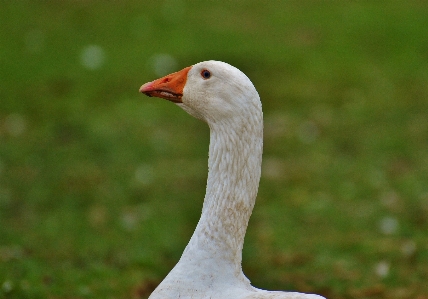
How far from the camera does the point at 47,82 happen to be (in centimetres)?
1344

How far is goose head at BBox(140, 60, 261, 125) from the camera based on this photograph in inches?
168

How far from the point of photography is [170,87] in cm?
454

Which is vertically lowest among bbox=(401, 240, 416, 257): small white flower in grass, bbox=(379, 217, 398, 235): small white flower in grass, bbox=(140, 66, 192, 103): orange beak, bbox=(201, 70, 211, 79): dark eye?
bbox=(401, 240, 416, 257): small white flower in grass

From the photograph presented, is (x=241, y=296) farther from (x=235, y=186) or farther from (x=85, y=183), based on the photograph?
(x=85, y=183)

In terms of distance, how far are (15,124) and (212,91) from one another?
7.97m

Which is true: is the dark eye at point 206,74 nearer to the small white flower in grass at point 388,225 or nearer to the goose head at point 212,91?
the goose head at point 212,91

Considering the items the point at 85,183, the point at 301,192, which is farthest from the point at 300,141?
the point at 85,183

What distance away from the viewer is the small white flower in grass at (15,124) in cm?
1150

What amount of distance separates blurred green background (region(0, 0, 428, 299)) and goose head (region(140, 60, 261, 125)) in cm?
255

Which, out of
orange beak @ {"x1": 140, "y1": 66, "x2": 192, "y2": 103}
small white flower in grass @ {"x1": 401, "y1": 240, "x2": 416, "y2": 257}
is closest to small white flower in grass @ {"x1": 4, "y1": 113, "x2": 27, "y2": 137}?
small white flower in grass @ {"x1": 401, "y1": 240, "x2": 416, "y2": 257}

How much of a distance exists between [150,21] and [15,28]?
8.44ft

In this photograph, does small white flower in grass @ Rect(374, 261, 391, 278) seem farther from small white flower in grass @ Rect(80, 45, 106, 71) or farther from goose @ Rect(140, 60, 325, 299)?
small white flower in grass @ Rect(80, 45, 106, 71)

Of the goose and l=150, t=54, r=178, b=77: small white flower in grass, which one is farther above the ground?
l=150, t=54, r=178, b=77: small white flower in grass

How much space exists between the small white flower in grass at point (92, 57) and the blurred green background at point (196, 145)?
0.10 feet
